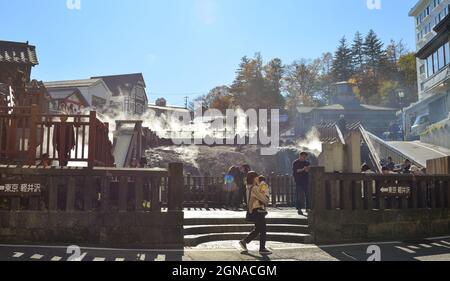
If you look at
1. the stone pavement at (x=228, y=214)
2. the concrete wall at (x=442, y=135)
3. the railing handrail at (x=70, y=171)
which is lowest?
the stone pavement at (x=228, y=214)

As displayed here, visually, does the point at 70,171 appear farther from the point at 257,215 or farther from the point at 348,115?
the point at 348,115

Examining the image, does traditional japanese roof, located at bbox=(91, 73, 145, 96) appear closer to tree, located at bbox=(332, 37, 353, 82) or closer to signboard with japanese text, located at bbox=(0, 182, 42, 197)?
tree, located at bbox=(332, 37, 353, 82)

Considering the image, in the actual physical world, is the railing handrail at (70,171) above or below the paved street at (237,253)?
above

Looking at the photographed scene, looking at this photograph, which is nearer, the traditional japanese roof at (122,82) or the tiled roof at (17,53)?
the tiled roof at (17,53)

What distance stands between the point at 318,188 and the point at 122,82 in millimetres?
57445

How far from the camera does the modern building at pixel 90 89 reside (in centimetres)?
5091

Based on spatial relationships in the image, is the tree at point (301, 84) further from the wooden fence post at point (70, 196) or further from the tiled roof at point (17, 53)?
the wooden fence post at point (70, 196)

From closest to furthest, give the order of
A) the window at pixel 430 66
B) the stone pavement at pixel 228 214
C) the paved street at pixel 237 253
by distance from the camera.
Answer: the paved street at pixel 237 253, the stone pavement at pixel 228 214, the window at pixel 430 66

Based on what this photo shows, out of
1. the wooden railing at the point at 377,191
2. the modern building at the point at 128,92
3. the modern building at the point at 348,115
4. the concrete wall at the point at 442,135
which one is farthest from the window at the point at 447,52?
the modern building at the point at 128,92

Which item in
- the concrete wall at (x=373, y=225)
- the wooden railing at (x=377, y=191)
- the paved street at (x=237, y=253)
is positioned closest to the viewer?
the paved street at (x=237, y=253)

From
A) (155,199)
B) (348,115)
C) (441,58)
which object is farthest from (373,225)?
(348,115)

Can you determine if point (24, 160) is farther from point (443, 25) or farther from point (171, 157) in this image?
point (443, 25)

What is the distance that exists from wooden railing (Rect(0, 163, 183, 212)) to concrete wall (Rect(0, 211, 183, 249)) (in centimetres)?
18

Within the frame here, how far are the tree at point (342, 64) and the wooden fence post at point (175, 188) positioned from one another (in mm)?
70171
